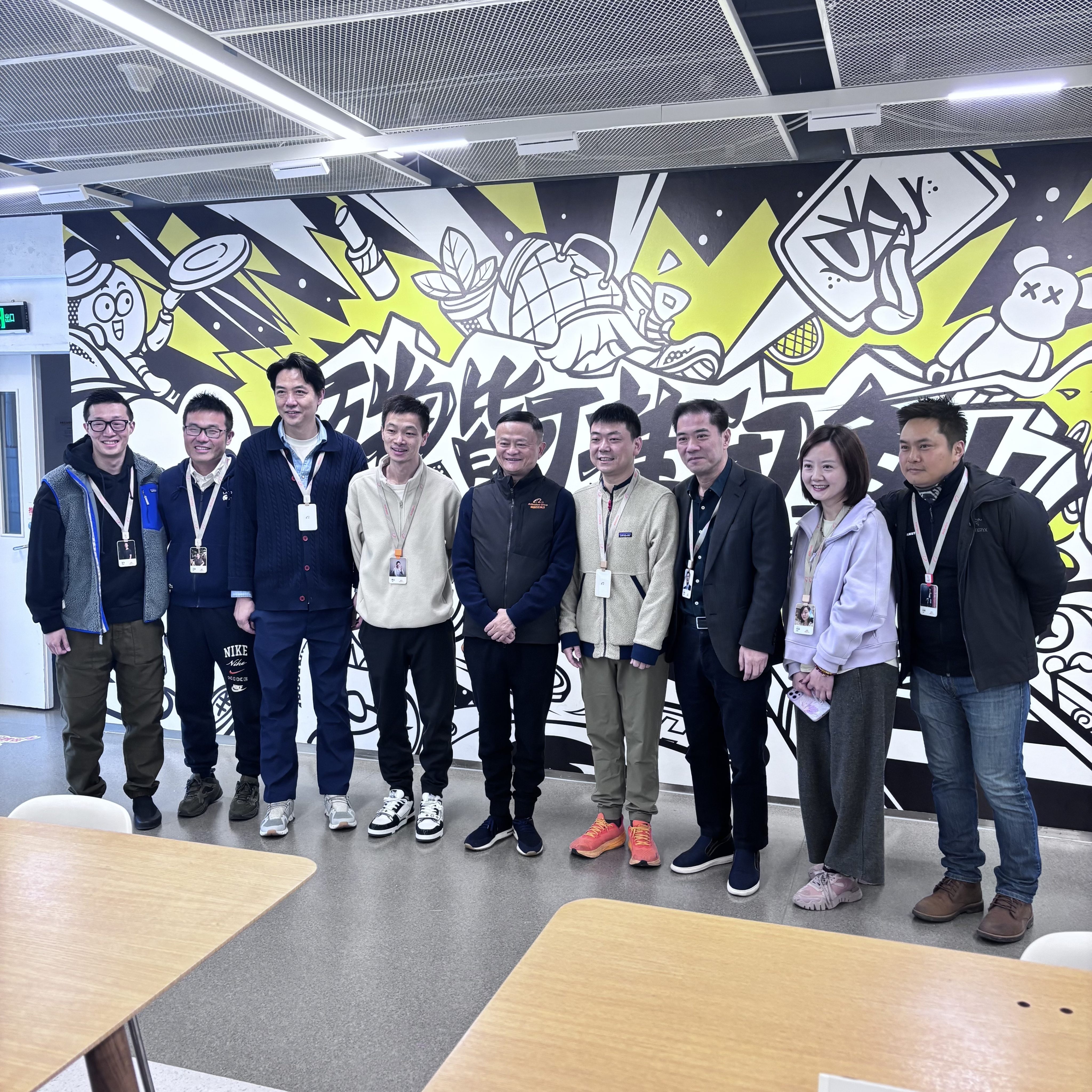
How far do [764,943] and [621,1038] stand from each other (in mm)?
360

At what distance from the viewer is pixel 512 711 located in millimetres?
3969

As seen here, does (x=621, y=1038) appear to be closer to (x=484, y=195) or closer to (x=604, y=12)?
(x=604, y=12)

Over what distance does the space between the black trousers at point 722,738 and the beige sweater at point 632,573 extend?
0.14m

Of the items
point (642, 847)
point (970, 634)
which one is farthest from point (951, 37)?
point (642, 847)

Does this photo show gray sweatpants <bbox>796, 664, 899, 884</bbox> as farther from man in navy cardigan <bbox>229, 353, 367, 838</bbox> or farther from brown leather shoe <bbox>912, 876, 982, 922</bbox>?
man in navy cardigan <bbox>229, 353, 367, 838</bbox>

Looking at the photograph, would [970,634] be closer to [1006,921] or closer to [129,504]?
[1006,921]

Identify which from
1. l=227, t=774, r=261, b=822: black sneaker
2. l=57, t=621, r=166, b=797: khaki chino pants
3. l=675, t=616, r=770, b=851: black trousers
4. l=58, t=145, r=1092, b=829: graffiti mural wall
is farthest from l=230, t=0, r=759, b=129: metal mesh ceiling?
l=227, t=774, r=261, b=822: black sneaker

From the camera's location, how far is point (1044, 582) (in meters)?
3.07

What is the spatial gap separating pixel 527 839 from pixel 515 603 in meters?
0.98

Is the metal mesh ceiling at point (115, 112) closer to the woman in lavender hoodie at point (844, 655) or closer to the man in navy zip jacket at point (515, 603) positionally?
the man in navy zip jacket at point (515, 603)

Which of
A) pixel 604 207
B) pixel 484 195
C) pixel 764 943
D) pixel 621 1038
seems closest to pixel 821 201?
pixel 604 207

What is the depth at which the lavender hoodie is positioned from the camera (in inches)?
127

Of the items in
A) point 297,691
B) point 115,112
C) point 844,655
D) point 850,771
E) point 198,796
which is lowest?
point 198,796

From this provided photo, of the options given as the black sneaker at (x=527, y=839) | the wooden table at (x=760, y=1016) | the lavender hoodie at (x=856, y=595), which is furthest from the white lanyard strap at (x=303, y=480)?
the wooden table at (x=760, y=1016)
